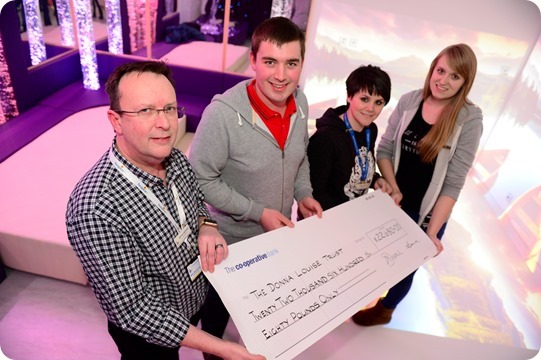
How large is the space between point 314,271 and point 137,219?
686 millimetres

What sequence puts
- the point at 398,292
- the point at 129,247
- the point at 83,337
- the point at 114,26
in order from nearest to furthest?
1. the point at 129,247
2. the point at 83,337
3. the point at 398,292
4. the point at 114,26

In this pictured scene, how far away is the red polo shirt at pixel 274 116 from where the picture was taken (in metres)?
1.34

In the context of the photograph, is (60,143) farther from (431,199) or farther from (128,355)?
(431,199)

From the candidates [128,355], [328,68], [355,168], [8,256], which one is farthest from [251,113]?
[328,68]

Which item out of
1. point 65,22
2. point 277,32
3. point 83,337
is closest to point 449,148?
point 277,32

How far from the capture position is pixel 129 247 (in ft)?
3.03

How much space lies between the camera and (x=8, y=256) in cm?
217

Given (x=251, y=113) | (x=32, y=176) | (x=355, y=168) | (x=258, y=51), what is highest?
(x=258, y=51)

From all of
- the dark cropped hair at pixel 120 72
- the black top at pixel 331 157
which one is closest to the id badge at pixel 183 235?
the dark cropped hair at pixel 120 72

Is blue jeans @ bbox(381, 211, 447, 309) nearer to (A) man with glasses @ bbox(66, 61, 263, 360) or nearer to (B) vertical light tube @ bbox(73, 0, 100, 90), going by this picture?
(A) man with glasses @ bbox(66, 61, 263, 360)

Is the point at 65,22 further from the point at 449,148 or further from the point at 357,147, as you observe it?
the point at 449,148

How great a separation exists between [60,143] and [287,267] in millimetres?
2624

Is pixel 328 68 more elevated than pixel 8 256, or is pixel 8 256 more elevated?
pixel 328 68

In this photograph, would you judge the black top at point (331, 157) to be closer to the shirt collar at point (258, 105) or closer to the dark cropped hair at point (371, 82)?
the dark cropped hair at point (371, 82)
